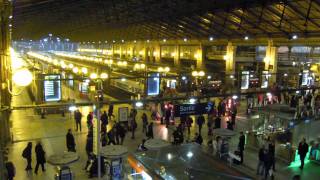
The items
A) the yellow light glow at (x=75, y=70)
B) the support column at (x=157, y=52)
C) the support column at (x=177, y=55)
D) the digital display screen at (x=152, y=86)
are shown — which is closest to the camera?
the digital display screen at (x=152, y=86)

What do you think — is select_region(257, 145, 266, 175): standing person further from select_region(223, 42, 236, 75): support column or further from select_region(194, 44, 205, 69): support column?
select_region(194, 44, 205, 69): support column

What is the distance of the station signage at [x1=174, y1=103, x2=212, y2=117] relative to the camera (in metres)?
12.4

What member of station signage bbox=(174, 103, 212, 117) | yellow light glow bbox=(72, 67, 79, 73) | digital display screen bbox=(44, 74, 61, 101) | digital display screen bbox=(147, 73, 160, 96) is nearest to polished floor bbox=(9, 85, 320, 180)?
digital display screen bbox=(44, 74, 61, 101)

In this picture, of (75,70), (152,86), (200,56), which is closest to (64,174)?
(152,86)

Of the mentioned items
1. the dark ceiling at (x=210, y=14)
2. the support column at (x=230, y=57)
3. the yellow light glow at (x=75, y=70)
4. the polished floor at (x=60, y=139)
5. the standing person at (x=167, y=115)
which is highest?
the dark ceiling at (x=210, y=14)

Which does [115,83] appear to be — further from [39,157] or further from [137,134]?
[39,157]

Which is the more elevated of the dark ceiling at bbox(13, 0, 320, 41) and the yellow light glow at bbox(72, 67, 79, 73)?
the dark ceiling at bbox(13, 0, 320, 41)

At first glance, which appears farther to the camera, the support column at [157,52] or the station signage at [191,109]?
the support column at [157,52]

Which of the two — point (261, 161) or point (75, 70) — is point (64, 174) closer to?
point (261, 161)

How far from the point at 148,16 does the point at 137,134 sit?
53.9 ft

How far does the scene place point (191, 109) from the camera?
1267cm

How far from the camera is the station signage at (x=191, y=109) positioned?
12.4 metres

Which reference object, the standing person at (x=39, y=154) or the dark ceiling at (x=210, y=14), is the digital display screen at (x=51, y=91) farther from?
the standing person at (x=39, y=154)

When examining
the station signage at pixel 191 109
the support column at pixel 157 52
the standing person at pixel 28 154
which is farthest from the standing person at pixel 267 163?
the support column at pixel 157 52
